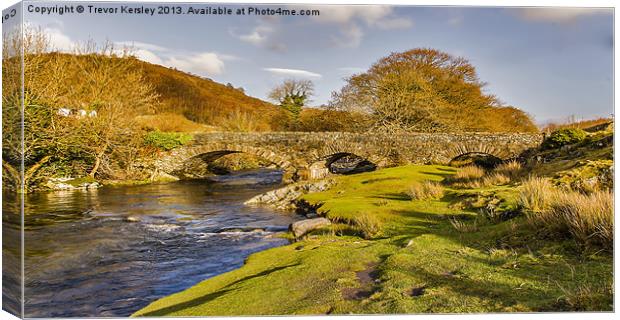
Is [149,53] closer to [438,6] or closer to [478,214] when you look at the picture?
[438,6]

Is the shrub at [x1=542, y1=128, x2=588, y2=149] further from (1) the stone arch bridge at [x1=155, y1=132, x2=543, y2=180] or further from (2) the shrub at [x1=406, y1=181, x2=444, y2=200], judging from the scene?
(2) the shrub at [x1=406, y1=181, x2=444, y2=200]

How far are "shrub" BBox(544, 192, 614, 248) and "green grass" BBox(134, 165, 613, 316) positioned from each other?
0.62 ft

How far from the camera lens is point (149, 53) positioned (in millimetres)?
6695

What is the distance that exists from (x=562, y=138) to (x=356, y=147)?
30.9 feet

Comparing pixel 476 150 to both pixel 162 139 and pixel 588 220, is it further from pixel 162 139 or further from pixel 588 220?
pixel 588 220

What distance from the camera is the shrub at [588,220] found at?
526 centimetres

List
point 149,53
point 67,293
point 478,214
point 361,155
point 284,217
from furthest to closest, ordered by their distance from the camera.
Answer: point 361,155, point 284,217, point 478,214, point 149,53, point 67,293

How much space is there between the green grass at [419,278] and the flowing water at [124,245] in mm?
883

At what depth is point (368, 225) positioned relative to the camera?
8.86 meters

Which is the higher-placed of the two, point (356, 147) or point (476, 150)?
point (356, 147)

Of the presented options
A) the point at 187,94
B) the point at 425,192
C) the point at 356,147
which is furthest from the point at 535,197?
the point at 356,147

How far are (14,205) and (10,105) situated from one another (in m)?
1.09

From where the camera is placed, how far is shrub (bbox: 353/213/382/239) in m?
8.47

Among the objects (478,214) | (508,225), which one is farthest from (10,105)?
(478,214)
